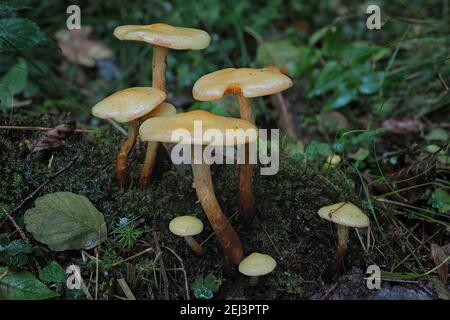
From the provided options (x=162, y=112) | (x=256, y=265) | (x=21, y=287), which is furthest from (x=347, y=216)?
(x=21, y=287)

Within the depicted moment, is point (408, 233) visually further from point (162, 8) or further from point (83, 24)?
point (83, 24)

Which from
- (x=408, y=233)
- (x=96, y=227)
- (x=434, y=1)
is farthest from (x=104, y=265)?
(x=434, y=1)

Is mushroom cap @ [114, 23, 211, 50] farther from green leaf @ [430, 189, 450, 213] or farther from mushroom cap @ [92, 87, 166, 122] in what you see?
green leaf @ [430, 189, 450, 213]

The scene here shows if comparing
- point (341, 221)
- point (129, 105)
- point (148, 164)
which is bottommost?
point (341, 221)

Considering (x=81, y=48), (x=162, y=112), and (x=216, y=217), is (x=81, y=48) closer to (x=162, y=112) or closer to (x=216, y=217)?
(x=162, y=112)

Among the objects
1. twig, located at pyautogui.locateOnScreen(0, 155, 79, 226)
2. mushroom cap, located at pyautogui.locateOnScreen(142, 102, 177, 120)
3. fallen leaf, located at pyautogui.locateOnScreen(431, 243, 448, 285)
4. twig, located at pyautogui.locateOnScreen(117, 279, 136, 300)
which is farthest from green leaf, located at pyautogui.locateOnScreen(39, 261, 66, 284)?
fallen leaf, located at pyautogui.locateOnScreen(431, 243, 448, 285)

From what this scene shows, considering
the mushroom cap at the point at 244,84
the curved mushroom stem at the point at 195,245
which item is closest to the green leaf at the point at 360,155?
the mushroom cap at the point at 244,84
